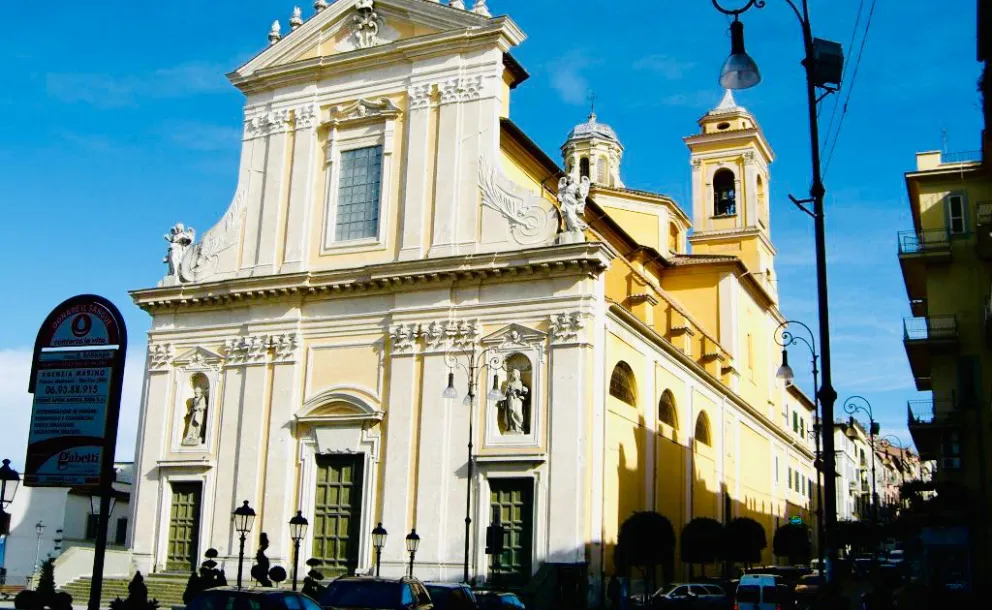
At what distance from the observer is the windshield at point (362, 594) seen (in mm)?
17375

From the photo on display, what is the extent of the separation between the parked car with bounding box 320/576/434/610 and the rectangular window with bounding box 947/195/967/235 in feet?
71.1

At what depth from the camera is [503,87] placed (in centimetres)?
3244

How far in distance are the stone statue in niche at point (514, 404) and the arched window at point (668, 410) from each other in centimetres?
738

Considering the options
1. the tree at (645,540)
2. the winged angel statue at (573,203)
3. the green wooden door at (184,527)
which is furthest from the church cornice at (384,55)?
the tree at (645,540)

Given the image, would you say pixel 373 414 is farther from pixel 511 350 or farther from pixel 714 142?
pixel 714 142

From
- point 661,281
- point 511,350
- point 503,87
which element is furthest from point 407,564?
point 661,281

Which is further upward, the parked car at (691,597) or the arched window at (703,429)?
the arched window at (703,429)

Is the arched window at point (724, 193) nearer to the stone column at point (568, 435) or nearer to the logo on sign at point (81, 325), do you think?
the stone column at point (568, 435)

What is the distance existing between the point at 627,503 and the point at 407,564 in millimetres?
6427

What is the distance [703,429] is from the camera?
39.8 meters

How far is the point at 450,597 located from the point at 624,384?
13.6 metres

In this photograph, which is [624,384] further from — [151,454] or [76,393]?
[76,393]

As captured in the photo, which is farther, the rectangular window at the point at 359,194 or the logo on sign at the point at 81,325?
the rectangular window at the point at 359,194

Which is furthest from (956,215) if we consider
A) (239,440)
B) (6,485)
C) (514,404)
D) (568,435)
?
(6,485)
